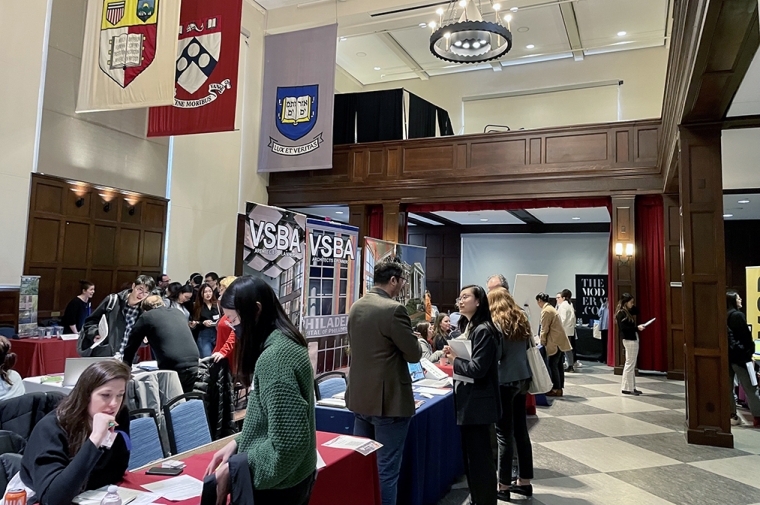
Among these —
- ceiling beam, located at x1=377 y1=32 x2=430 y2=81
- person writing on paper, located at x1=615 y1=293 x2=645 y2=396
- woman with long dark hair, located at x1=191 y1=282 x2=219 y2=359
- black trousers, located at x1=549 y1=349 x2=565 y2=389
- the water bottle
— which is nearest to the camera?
the water bottle

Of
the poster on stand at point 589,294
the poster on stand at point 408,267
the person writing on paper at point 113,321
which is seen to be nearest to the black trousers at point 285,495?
the person writing on paper at point 113,321

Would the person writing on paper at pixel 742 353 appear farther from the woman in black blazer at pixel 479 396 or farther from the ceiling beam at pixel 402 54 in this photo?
the ceiling beam at pixel 402 54

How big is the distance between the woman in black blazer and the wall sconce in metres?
6.84

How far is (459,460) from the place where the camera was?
13.7ft

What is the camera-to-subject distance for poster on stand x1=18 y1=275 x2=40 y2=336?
671 centimetres

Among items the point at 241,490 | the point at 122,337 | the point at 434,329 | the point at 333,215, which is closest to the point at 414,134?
the point at 333,215

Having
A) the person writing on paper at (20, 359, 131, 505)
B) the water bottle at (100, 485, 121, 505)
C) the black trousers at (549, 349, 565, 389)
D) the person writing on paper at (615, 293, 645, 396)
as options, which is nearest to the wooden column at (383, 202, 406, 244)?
the black trousers at (549, 349, 565, 389)

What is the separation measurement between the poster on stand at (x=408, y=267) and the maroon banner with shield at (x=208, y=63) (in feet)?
8.73

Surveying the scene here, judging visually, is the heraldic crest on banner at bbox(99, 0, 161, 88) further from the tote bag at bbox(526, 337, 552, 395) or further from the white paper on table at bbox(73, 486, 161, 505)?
the white paper on table at bbox(73, 486, 161, 505)

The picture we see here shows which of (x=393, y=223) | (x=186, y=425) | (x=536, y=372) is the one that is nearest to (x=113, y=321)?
(x=186, y=425)

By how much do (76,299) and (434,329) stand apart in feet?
15.7

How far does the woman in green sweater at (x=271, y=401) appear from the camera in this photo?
1493 millimetres

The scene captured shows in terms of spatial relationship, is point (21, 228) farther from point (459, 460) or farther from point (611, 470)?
point (611, 470)

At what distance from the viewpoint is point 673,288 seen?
8859 millimetres
